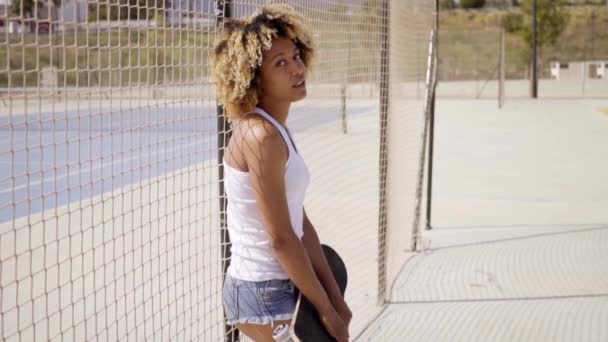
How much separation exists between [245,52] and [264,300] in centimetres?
72

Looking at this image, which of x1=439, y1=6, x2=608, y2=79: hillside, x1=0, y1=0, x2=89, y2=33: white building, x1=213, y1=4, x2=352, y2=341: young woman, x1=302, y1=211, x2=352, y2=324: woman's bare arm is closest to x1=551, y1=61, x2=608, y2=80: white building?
x1=439, y1=6, x2=608, y2=79: hillside

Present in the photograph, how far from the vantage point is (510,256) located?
6793mm

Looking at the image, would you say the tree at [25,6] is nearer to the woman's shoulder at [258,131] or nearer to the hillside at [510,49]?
the woman's shoulder at [258,131]

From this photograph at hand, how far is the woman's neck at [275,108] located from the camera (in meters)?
2.47

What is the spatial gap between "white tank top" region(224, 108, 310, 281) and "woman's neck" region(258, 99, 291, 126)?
0.14ft

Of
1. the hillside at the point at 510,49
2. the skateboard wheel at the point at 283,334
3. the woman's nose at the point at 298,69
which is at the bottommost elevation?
the skateboard wheel at the point at 283,334

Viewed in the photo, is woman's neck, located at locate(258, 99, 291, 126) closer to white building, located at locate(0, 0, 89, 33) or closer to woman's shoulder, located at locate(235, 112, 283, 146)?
woman's shoulder, located at locate(235, 112, 283, 146)

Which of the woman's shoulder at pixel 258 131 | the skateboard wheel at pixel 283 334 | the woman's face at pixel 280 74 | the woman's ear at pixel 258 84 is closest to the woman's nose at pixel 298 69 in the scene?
the woman's face at pixel 280 74

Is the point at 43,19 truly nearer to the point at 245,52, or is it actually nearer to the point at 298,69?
the point at 245,52

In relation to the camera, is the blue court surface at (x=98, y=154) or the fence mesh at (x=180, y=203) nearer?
the blue court surface at (x=98, y=154)

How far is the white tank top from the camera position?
2.37 metres

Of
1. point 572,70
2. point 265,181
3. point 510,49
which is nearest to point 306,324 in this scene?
point 265,181

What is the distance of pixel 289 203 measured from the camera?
239cm

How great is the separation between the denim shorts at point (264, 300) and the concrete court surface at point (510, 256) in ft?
7.94
